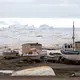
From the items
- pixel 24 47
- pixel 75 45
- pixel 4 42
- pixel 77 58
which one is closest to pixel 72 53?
pixel 77 58

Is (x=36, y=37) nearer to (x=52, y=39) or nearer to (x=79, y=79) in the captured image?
(x=52, y=39)

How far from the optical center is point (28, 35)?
5275cm

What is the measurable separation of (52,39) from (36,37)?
10.5 ft

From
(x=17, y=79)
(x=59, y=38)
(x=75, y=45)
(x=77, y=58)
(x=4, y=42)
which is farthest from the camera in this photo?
(x=59, y=38)

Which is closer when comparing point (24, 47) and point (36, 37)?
point (24, 47)

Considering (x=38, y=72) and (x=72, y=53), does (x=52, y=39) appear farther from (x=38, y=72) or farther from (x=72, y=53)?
(x=38, y=72)

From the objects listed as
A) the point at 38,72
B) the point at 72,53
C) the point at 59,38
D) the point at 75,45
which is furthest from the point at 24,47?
the point at 38,72

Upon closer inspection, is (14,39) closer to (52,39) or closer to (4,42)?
(4,42)

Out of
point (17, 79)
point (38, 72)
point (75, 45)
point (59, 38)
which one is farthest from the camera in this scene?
→ point (59, 38)

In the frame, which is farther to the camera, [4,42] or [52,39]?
[52,39]

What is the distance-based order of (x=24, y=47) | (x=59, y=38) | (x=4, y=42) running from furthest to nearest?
1. (x=59, y=38)
2. (x=4, y=42)
3. (x=24, y=47)

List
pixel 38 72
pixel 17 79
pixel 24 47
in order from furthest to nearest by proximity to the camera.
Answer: pixel 24 47
pixel 38 72
pixel 17 79

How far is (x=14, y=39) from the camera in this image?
47094mm

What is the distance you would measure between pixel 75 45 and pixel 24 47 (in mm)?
6958
